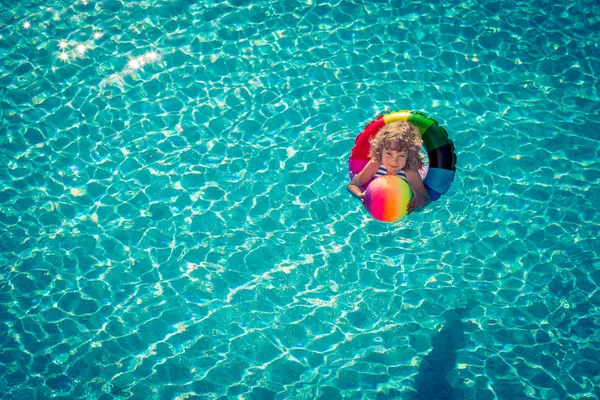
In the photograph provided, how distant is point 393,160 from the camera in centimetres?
561

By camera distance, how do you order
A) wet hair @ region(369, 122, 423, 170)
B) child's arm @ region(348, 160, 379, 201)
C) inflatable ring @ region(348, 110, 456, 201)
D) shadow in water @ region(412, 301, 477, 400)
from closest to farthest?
shadow in water @ region(412, 301, 477, 400)
wet hair @ region(369, 122, 423, 170)
inflatable ring @ region(348, 110, 456, 201)
child's arm @ region(348, 160, 379, 201)

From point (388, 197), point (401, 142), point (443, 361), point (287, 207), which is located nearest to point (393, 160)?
point (401, 142)

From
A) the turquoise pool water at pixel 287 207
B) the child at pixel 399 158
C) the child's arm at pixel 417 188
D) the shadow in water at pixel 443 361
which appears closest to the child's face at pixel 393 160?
the child at pixel 399 158

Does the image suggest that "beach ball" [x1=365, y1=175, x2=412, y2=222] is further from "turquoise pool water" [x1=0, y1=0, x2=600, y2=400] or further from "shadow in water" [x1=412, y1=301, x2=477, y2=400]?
"shadow in water" [x1=412, y1=301, x2=477, y2=400]

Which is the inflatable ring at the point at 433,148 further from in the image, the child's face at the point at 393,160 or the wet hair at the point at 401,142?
the child's face at the point at 393,160

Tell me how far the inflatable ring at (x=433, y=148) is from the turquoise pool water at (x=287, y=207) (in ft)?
2.21

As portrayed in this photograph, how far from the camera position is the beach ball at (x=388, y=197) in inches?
215

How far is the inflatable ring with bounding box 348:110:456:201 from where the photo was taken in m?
5.67

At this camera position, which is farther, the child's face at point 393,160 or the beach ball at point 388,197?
the child's face at point 393,160

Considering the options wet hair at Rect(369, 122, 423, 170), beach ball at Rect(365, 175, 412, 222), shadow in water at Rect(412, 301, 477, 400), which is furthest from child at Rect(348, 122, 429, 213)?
shadow in water at Rect(412, 301, 477, 400)

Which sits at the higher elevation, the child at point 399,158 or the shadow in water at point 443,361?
the child at point 399,158

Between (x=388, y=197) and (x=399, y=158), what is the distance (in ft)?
1.29

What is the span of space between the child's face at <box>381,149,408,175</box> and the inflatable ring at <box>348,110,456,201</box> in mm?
274

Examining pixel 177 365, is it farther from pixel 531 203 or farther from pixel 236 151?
pixel 531 203
